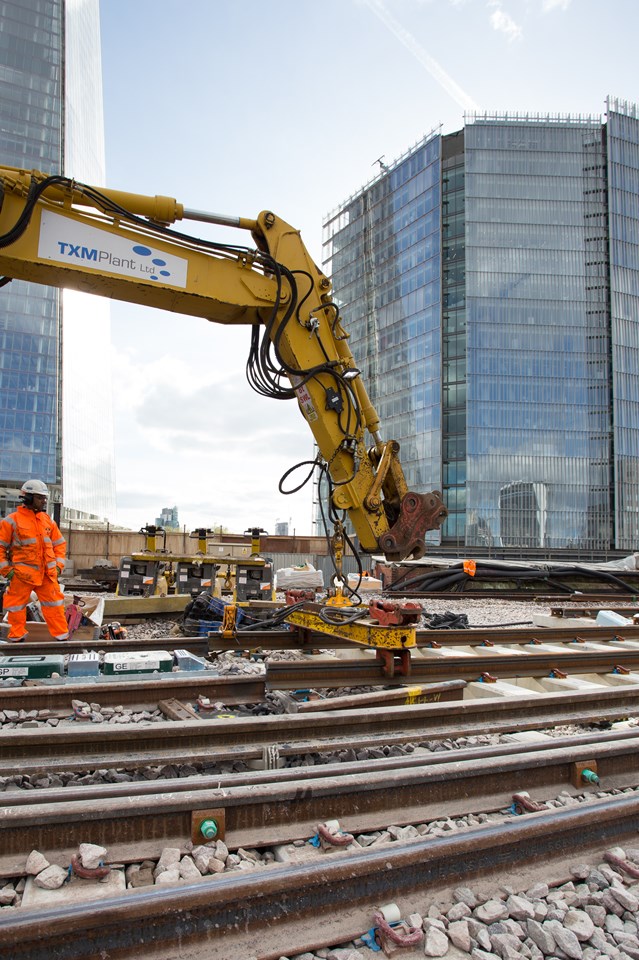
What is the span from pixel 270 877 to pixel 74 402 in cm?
6325

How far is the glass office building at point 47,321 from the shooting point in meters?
53.0

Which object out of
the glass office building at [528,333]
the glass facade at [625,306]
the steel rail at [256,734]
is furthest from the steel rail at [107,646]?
the glass facade at [625,306]

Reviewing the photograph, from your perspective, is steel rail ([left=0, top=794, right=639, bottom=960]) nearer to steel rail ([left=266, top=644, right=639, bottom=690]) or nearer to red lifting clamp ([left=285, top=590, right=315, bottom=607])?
steel rail ([left=266, top=644, right=639, bottom=690])

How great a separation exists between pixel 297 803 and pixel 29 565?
5412 mm

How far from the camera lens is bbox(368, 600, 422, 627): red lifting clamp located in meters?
5.09

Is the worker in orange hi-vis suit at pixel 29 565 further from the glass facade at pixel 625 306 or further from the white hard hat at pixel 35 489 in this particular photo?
the glass facade at pixel 625 306

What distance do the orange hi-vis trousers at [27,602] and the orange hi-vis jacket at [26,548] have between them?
0.28 ft

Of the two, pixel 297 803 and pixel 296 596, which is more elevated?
A: pixel 296 596

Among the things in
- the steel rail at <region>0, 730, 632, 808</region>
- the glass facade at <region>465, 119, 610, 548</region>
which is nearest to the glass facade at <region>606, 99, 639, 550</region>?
the glass facade at <region>465, 119, 610, 548</region>

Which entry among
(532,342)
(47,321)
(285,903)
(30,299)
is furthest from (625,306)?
(30,299)

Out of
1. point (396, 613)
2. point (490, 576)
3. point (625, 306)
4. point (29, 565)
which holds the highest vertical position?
point (625, 306)

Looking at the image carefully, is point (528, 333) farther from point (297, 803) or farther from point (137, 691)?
point (297, 803)

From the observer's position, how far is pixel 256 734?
3.58m

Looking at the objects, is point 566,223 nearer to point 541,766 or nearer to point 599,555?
point 599,555
